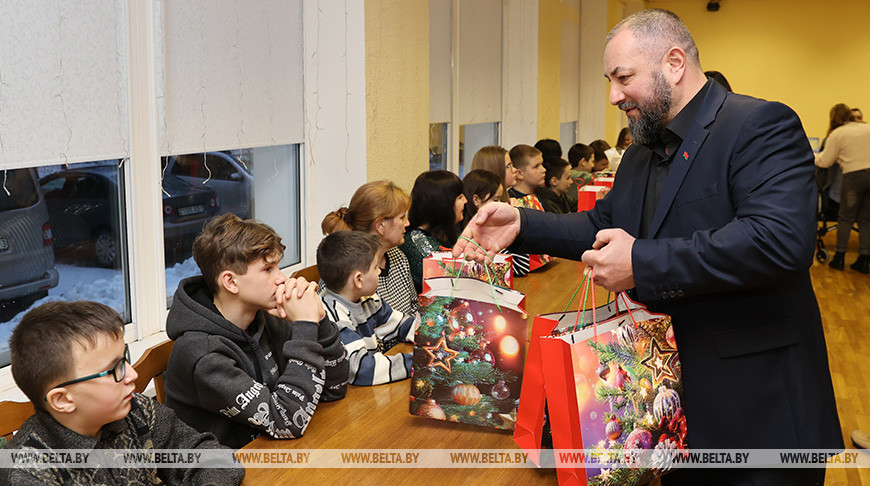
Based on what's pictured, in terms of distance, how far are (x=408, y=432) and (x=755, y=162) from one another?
96 cm

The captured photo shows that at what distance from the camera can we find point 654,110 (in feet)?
5.28

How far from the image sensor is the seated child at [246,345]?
1.78 metres

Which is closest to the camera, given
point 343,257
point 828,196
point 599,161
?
point 343,257

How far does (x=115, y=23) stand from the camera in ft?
8.27

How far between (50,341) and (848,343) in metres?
5.27

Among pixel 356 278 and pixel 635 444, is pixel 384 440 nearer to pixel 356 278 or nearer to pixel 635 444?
pixel 635 444

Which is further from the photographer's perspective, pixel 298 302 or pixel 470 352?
pixel 298 302

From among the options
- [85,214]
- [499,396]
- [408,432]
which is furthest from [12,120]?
[499,396]

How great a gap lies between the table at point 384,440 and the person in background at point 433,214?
1.45 m

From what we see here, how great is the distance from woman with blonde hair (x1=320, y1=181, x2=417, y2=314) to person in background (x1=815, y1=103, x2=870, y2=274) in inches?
243

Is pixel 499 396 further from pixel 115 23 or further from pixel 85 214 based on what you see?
pixel 115 23

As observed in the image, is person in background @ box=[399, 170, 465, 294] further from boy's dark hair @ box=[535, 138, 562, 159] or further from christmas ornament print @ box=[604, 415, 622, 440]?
boy's dark hair @ box=[535, 138, 562, 159]

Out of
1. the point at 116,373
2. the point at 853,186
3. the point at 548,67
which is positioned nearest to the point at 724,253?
the point at 116,373

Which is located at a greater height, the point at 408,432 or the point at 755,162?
the point at 755,162
